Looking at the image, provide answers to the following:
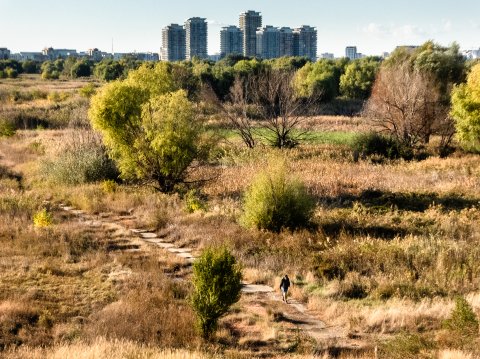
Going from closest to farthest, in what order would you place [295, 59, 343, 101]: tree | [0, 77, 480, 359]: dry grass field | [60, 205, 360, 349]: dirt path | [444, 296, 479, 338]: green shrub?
1. [444, 296, 479, 338]: green shrub
2. [0, 77, 480, 359]: dry grass field
3. [60, 205, 360, 349]: dirt path
4. [295, 59, 343, 101]: tree

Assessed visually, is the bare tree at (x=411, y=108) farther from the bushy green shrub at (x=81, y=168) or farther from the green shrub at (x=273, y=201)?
the bushy green shrub at (x=81, y=168)

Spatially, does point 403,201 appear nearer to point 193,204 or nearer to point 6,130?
point 193,204

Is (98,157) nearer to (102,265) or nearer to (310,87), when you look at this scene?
(102,265)

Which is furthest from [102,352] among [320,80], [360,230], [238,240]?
[320,80]

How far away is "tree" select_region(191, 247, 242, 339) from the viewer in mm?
12578

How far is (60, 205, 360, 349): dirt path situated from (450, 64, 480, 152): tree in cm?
2654

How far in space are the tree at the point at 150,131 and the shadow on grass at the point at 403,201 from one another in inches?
327

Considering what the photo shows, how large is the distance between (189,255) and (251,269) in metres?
3.38

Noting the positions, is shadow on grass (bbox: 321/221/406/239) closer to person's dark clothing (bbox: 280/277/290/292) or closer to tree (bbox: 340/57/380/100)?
person's dark clothing (bbox: 280/277/290/292)

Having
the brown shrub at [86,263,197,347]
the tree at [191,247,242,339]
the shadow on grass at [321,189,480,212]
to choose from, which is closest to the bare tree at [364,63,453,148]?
the shadow on grass at [321,189,480,212]

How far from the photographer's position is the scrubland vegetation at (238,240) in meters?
12.6

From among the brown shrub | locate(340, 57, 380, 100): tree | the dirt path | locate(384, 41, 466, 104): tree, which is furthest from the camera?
locate(340, 57, 380, 100): tree

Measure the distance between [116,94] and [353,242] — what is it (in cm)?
1743

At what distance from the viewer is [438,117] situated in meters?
45.0
